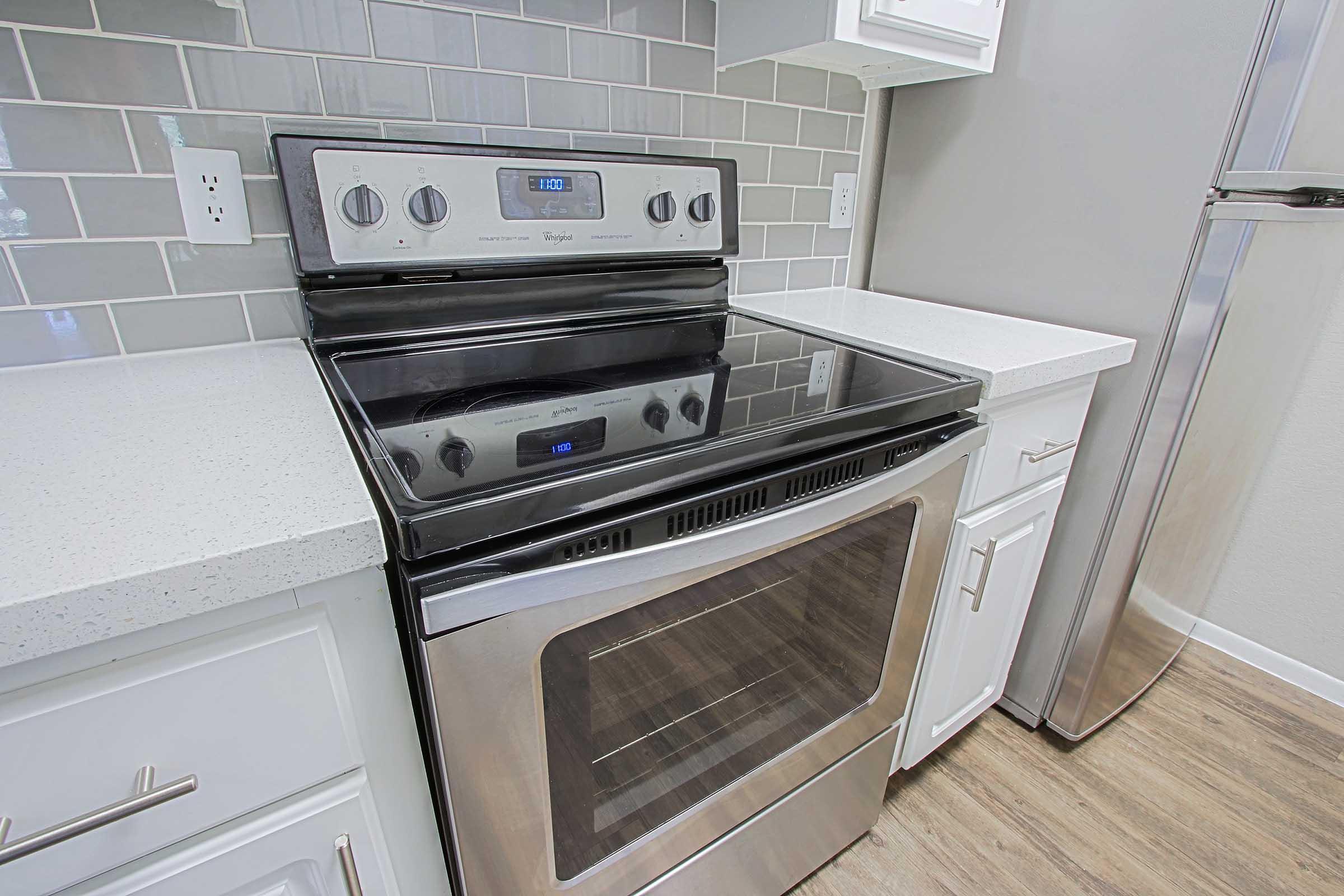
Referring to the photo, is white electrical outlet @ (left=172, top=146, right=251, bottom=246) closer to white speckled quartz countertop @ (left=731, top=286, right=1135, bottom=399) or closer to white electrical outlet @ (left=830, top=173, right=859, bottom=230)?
white speckled quartz countertop @ (left=731, top=286, right=1135, bottom=399)

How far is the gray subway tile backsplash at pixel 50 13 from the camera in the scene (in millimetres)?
697

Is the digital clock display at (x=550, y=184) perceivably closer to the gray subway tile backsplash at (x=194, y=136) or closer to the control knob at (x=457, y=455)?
the gray subway tile backsplash at (x=194, y=136)

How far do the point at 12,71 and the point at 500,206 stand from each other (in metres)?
0.54

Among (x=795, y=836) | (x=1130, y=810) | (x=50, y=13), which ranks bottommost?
(x=1130, y=810)

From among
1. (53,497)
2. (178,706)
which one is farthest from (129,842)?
(53,497)

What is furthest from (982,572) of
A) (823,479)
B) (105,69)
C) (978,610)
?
(105,69)

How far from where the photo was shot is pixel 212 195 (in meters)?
0.83

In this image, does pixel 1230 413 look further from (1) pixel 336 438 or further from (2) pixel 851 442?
(1) pixel 336 438

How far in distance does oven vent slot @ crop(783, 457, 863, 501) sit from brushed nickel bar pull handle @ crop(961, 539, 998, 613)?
1.34ft

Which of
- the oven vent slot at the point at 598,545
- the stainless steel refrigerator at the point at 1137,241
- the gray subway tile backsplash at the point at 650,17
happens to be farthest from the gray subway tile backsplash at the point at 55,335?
the stainless steel refrigerator at the point at 1137,241

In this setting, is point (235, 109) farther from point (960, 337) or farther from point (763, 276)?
point (960, 337)

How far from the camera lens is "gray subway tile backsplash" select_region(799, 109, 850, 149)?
132 centimetres

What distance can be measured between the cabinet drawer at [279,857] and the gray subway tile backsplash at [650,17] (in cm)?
113

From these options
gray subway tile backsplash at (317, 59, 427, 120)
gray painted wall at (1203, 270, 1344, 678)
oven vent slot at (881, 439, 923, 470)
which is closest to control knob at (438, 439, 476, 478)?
oven vent slot at (881, 439, 923, 470)
